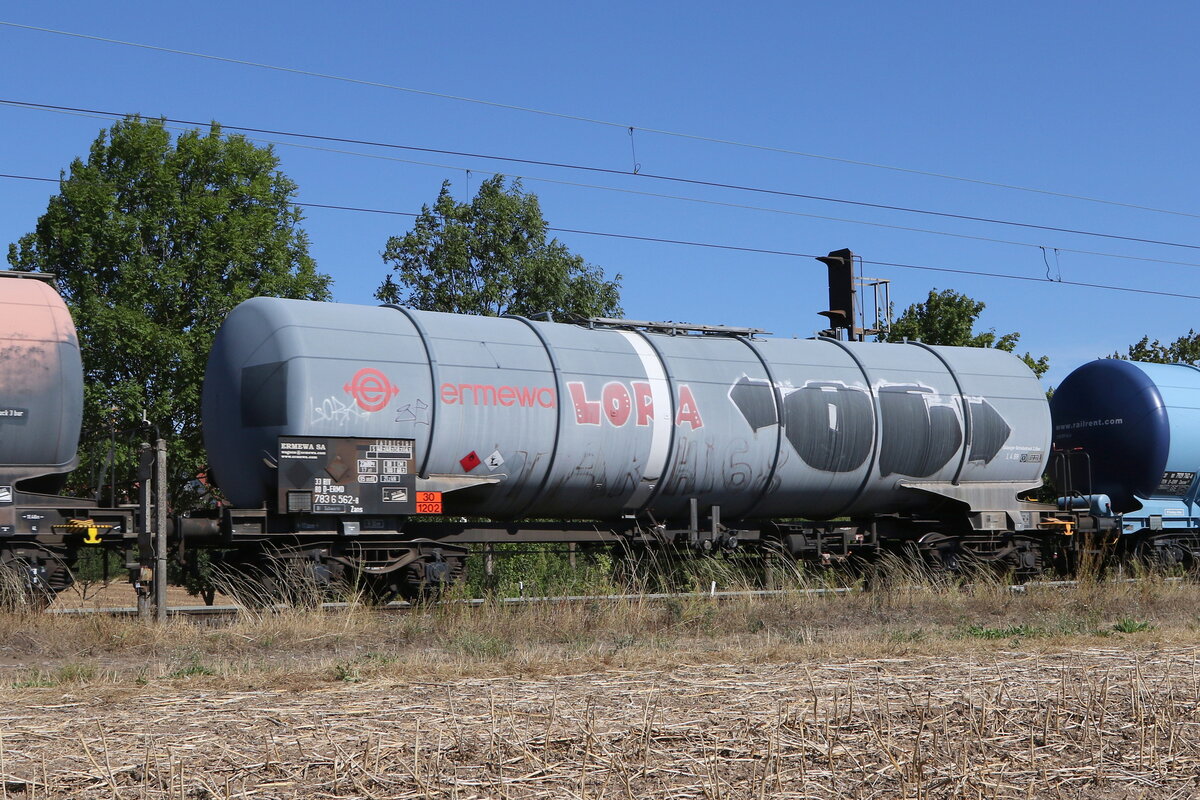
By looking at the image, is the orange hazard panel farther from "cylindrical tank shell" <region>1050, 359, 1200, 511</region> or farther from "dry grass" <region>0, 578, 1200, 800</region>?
"cylindrical tank shell" <region>1050, 359, 1200, 511</region>

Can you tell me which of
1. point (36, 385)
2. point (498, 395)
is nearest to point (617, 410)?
point (498, 395)

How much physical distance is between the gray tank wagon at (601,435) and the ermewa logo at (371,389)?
2cm

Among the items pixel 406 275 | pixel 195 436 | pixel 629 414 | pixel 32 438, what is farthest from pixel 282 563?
pixel 406 275

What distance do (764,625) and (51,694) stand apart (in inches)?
272

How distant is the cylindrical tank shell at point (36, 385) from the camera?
42.6 feet

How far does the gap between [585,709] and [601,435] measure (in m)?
8.08

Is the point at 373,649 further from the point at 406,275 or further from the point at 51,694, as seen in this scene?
the point at 406,275

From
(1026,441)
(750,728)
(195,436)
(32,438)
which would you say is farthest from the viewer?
(195,436)

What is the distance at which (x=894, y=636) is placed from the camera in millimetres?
10852

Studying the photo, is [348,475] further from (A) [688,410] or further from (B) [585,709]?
(B) [585,709]

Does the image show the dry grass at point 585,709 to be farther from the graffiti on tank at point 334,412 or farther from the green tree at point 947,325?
the green tree at point 947,325

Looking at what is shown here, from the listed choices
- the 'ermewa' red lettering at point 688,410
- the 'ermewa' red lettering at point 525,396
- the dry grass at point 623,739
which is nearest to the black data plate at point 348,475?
the 'ermewa' red lettering at point 525,396

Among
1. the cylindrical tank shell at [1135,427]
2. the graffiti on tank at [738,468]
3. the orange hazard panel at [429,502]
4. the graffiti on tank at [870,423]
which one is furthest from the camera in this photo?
the cylindrical tank shell at [1135,427]

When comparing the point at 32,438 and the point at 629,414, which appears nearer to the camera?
the point at 32,438
